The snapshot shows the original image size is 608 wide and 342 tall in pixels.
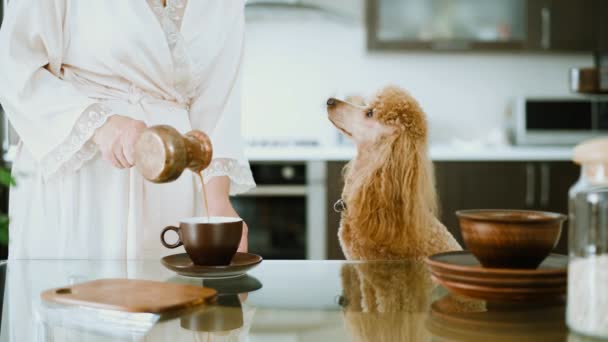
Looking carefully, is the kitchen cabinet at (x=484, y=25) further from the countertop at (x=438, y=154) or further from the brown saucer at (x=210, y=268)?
the brown saucer at (x=210, y=268)

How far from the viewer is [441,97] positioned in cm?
401

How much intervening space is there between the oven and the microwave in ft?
3.57

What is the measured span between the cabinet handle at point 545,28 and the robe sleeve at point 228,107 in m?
2.59

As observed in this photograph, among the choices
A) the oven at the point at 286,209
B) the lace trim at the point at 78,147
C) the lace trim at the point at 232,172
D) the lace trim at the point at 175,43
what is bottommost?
the oven at the point at 286,209

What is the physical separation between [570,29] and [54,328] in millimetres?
3466

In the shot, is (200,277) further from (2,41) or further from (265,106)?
(265,106)

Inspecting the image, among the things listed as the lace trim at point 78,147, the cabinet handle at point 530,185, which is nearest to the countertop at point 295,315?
the lace trim at point 78,147

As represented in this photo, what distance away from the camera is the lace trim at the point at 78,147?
1.26m

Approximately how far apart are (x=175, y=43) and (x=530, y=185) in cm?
252

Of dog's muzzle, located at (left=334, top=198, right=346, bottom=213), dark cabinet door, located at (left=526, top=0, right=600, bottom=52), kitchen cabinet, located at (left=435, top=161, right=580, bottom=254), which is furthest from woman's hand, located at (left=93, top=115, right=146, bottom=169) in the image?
dark cabinet door, located at (left=526, top=0, right=600, bottom=52)

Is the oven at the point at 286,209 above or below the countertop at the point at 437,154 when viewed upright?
below

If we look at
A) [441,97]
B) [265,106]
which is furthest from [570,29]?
[265,106]

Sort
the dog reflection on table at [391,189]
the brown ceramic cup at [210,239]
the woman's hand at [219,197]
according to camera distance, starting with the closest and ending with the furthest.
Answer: the brown ceramic cup at [210,239] → the woman's hand at [219,197] → the dog reflection on table at [391,189]

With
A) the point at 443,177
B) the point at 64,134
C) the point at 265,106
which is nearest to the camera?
the point at 64,134
